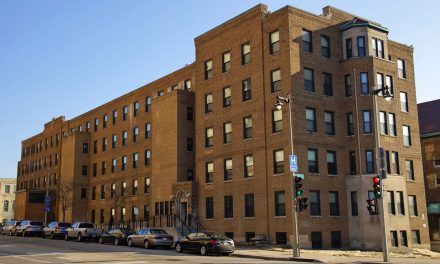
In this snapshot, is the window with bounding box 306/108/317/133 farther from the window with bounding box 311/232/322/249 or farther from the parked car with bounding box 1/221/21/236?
the parked car with bounding box 1/221/21/236

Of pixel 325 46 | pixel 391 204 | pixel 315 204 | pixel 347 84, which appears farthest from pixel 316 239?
pixel 325 46

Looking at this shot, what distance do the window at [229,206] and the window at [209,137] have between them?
5.22m

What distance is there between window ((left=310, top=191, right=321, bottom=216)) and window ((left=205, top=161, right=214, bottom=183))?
984 cm

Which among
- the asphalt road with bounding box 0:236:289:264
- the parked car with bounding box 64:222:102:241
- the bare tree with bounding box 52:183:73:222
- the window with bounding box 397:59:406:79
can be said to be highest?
the window with bounding box 397:59:406:79

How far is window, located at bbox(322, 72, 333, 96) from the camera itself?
4109 cm

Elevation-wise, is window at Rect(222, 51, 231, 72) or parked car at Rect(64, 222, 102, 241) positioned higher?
window at Rect(222, 51, 231, 72)

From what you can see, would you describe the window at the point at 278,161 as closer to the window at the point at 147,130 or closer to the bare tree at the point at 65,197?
the window at the point at 147,130

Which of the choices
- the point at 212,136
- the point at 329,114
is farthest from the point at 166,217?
the point at 329,114

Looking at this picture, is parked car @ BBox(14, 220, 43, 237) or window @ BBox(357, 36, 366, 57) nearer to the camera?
window @ BBox(357, 36, 366, 57)

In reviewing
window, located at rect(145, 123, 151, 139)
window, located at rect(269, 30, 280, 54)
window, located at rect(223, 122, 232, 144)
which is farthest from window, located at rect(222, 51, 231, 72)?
window, located at rect(145, 123, 151, 139)

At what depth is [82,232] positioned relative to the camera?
152ft

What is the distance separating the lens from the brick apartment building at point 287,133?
3862cm

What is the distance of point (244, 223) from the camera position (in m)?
40.4

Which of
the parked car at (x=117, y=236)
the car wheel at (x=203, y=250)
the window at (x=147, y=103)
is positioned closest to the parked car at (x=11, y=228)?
the window at (x=147, y=103)
